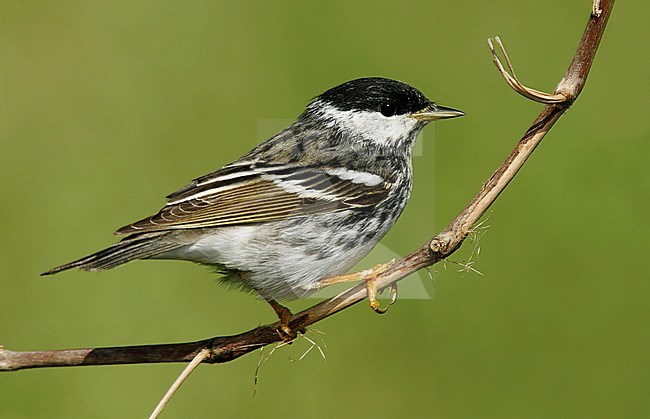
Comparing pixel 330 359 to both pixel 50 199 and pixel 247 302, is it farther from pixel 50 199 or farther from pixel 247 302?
pixel 50 199

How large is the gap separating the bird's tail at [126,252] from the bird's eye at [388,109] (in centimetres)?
90

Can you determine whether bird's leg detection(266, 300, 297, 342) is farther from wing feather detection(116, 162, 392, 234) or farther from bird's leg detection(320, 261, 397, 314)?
wing feather detection(116, 162, 392, 234)

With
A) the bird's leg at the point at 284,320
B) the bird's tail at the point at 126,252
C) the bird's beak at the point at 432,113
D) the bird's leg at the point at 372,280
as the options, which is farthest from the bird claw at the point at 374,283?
the bird's beak at the point at 432,113

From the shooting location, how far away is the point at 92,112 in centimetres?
577

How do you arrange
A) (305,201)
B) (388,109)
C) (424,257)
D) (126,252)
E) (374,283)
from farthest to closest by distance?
1. (388,109)
2. (305,201)
3. (126,252)
4. (374,283)
5. (424,257)

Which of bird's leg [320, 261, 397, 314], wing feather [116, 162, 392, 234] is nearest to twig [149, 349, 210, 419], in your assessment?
bird's leg [320, 261, 397, 314]

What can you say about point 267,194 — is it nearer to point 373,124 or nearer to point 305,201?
point 305,201

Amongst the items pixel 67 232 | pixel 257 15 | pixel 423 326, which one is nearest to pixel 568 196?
pixel 423 326

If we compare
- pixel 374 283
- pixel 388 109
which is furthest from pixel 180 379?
pixel 388 109

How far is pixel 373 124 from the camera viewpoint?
334cm

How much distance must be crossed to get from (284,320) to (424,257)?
3.29 feet

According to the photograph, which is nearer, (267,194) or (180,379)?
(180,379)

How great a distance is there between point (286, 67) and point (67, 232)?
1596mm

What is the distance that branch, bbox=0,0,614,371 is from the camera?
175cm
